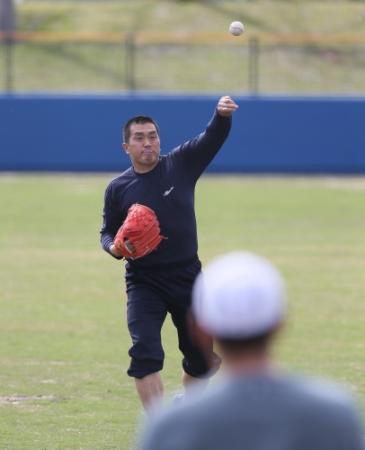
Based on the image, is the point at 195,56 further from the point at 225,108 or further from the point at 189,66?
the point at 225,108

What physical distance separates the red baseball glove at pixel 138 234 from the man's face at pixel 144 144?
31 centimetres

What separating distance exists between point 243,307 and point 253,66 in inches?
1136

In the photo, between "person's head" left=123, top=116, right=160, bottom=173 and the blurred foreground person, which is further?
"person's head" left=123, top=116, right=160, bottom=173

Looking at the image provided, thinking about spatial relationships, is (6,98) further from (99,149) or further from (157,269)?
(157,269)

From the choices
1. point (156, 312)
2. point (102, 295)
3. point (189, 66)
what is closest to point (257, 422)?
point (156, 312)

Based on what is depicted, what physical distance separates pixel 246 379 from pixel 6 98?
24030 mm

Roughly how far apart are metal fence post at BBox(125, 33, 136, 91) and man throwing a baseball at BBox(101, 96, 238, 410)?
2281 centimetres

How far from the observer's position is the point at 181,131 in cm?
2594

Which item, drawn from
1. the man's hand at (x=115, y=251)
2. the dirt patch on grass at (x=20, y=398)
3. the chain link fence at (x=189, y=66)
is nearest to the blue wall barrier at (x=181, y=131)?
the chain link fence at (x=189, y=66)

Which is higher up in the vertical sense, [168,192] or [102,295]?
[168,192]

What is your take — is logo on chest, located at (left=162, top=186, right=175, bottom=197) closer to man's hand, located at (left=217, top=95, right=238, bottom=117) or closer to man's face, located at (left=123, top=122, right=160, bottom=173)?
man's face, located at (left=123, top=122, right=160, bottom=173)

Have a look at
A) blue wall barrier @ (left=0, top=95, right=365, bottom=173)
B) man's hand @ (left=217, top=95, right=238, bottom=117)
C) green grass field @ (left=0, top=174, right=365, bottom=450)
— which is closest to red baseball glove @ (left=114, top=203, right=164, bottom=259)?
man's hand @ (left=217, top=95, right=238, bottom=117)

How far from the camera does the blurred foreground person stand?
2.77m

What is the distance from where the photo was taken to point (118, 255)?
7.26m
